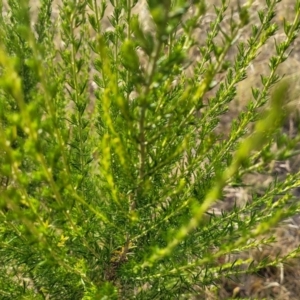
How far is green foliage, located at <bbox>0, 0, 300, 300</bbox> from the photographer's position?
898mm

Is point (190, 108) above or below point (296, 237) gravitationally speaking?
above

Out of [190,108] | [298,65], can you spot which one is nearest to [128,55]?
[190,108]

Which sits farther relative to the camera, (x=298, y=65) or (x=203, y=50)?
(x=298, y=65)

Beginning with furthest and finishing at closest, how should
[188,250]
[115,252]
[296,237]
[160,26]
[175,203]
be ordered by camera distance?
→ [296,237], [115,252], [188,250], [175,203], [160,26]

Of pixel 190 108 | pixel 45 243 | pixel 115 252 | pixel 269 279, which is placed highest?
pixel 190 108

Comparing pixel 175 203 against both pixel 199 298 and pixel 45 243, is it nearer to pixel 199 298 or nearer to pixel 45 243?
pixel 45 243

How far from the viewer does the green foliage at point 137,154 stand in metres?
0.90

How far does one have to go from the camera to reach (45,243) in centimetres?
109

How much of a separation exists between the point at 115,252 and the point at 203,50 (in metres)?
0.92

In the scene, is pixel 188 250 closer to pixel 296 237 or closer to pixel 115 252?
pixel 115 252

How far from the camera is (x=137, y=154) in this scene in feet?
4.63

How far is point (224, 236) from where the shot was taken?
4.92ft

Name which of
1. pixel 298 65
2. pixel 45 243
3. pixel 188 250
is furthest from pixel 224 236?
pixel 298 65

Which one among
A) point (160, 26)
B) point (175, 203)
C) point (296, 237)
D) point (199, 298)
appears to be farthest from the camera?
point (296, 237)
